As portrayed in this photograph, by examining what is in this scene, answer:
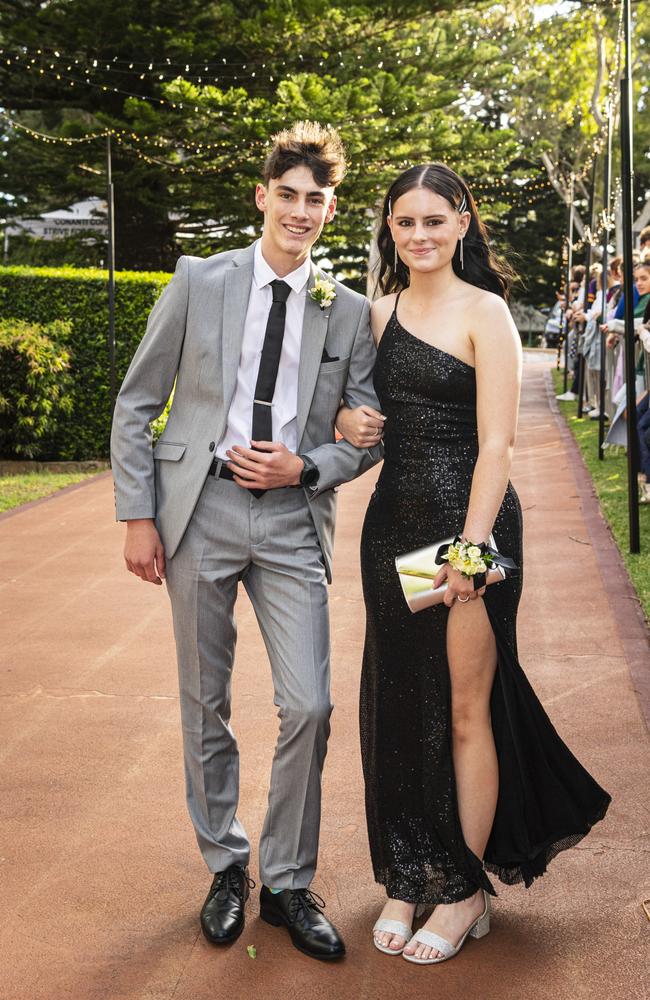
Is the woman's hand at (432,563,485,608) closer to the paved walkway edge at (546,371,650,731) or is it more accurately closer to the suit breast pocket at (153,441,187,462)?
the suit breast pocket at (153,441,187,462)

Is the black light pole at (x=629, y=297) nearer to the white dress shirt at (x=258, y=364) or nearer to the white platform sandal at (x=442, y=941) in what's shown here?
the white dress shirt at (x=258, y=364)

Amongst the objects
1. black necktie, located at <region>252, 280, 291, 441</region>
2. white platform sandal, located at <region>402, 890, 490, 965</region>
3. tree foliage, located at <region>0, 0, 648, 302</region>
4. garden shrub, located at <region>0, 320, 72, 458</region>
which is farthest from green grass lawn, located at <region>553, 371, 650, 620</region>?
tree foliage, located at <region>0, 0, 648, 302</region>

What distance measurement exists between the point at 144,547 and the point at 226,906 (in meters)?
1.01

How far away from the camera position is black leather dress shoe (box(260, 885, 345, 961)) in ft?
10.2

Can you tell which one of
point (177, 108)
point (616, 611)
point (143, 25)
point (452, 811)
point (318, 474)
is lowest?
point (616, 611)

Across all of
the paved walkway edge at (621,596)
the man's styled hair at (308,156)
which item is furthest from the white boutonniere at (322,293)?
the paved walkway edge at (621,596)

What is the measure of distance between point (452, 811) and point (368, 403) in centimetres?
117

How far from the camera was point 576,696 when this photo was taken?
5.27 metres

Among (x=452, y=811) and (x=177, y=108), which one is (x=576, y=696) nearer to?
(x=452, y=811)

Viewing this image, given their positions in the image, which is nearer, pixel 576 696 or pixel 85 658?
pixel 576 696

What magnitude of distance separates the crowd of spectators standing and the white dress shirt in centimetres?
526

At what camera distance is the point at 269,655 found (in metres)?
3.22

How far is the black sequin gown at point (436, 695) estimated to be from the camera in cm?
322

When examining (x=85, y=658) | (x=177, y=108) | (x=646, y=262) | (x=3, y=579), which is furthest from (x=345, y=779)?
(x=177, y=108)
